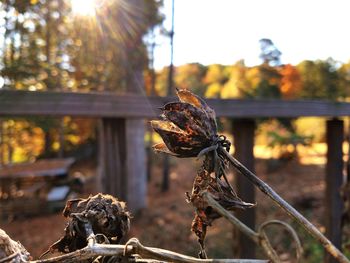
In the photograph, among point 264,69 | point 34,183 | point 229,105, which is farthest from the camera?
point 34,183

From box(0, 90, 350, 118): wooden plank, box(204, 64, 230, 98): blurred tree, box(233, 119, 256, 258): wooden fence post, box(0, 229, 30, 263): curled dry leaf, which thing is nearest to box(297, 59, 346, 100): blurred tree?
box(204, 64, 230, 98): blurred tree

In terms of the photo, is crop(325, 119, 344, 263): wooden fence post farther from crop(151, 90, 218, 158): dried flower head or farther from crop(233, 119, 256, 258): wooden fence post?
crop(151, 90, 218, 158): dried flower head

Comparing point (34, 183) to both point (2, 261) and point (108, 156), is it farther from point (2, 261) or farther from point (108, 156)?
point (2, 261)

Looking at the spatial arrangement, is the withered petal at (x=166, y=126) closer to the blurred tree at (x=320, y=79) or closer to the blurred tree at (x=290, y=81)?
the blurred tree at (x=290, y=81)

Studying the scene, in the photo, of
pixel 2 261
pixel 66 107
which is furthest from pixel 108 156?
pixel 2 261

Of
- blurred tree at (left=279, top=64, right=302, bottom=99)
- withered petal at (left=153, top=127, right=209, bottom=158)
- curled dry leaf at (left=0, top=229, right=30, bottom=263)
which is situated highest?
blurred tree at (left=279, top=64, right=302, bottom=99)

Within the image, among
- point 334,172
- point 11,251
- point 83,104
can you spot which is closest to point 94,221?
point 11,251
